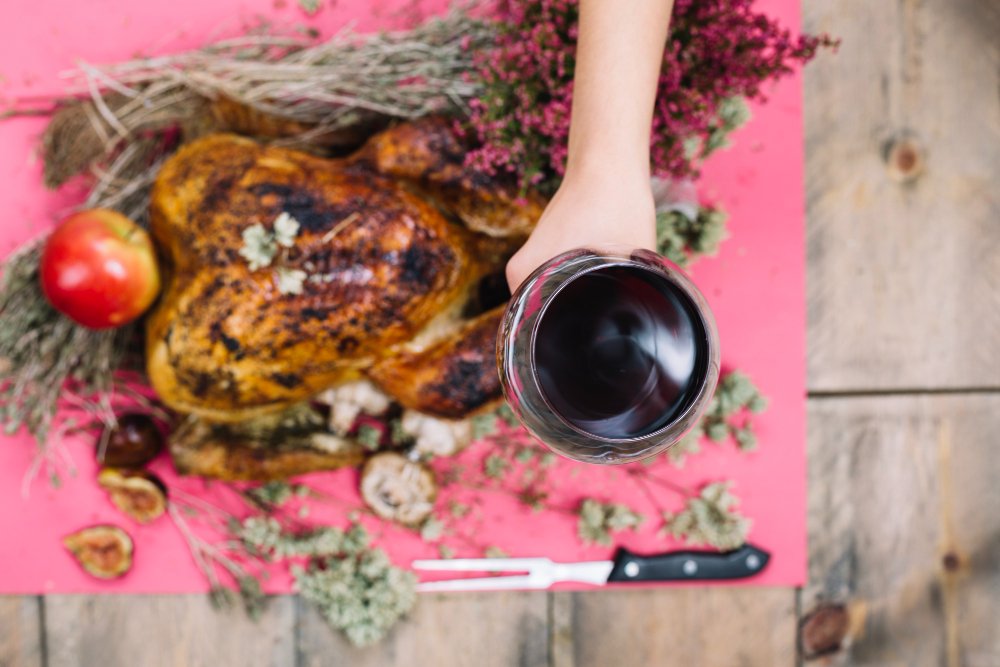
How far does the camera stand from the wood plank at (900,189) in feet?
4.28

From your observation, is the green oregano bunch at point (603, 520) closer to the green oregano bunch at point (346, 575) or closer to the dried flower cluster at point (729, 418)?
the dried flower cluster at point (729, 418)

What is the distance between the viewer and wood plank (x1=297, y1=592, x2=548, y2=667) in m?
1.30

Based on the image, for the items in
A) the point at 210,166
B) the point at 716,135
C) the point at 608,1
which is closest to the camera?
the point at 608,1

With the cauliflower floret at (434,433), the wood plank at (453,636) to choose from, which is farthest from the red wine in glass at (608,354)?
the wood plank at (453,636)

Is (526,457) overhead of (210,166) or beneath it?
beneath

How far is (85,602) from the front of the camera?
1310mm

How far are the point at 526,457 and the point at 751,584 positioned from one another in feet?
1.51

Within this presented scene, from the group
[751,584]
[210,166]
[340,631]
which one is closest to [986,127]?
[751,584]

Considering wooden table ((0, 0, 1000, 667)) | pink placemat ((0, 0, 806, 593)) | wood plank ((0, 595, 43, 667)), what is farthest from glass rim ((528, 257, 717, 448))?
wood plank ((0, 595, 43, 667))

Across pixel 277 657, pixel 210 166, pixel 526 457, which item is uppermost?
pixel 210 166

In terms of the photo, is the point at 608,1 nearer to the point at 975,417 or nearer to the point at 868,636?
the point at 975,417

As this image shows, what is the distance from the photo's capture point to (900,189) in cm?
132

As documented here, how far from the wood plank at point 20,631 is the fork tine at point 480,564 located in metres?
0.66

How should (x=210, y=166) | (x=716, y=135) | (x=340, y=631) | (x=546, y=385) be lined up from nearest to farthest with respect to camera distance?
(x=546, y=385) < (x=210, y=166) < (x=716, y=135) < (x=340, y=631)
